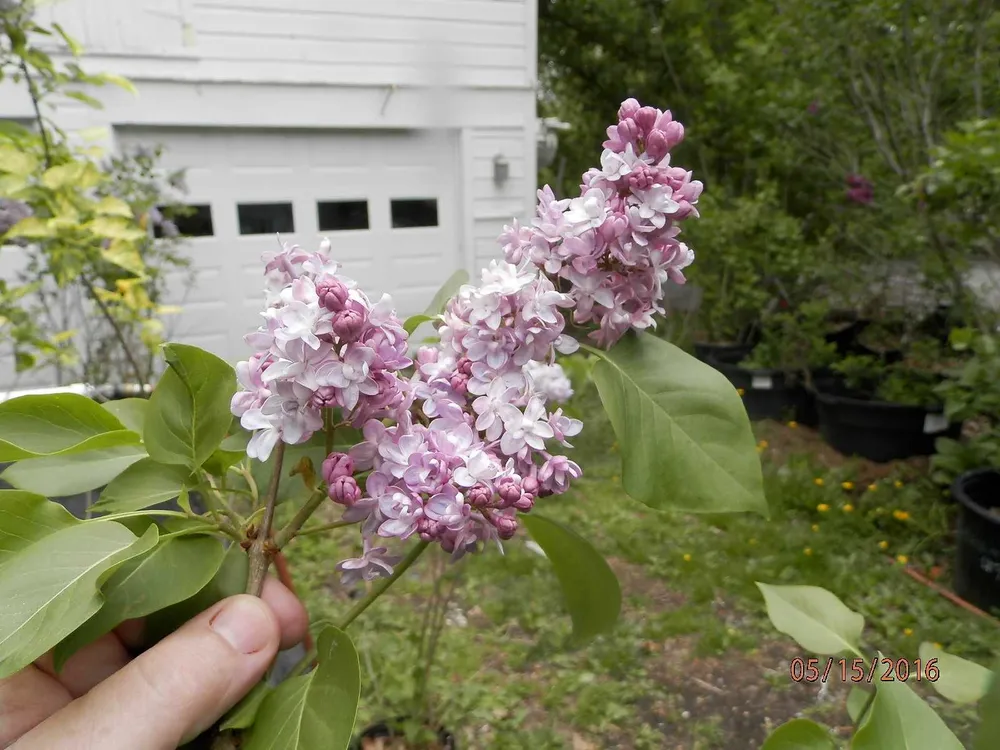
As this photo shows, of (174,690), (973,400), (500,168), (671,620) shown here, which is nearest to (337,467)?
(174,690)

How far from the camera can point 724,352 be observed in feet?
15.7

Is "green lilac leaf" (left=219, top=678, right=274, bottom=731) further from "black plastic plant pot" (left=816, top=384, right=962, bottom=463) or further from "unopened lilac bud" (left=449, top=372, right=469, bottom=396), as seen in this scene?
"black plastic plant pot" (left=816, top=384, right=962, bottom=463)

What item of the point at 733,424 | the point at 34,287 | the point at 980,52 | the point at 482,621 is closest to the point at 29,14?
the point at 34,287

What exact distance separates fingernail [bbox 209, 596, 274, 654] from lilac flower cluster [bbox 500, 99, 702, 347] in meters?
0.35

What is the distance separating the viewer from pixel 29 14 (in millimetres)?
1522

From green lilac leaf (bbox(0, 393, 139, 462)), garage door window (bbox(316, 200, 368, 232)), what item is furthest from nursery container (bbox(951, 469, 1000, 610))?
garage door window (bbox(316, 200, 368, 232))

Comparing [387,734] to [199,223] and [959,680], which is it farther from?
[199,223]

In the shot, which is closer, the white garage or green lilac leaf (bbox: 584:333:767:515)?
green lilac leaf (bbox: 584:333:767:515)

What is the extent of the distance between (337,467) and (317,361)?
0.08 m

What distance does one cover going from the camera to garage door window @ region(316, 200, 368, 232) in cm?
475

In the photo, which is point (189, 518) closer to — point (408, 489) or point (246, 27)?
point (408, 489)

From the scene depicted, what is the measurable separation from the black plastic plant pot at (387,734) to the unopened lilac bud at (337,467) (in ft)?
3.86

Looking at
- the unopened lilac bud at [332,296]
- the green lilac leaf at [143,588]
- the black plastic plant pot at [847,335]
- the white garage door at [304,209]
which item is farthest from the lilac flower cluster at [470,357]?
the black plastic plant pot at [847,335]

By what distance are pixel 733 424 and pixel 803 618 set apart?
1.17 ft
